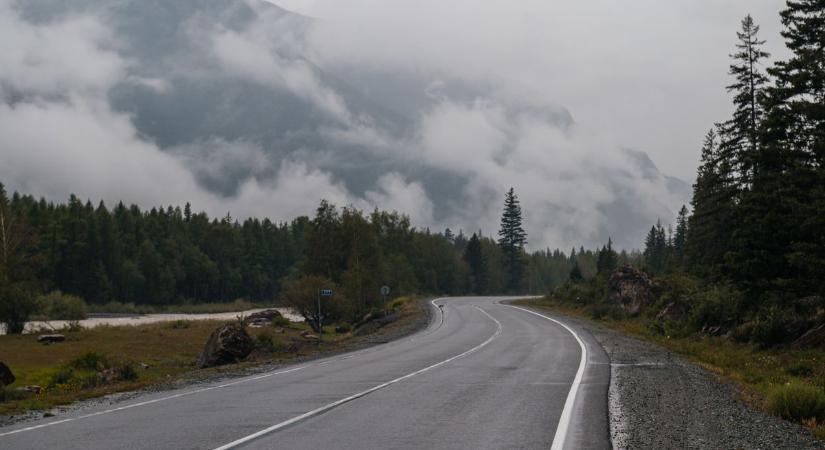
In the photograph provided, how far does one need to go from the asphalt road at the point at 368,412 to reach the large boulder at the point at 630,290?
23.8 metres

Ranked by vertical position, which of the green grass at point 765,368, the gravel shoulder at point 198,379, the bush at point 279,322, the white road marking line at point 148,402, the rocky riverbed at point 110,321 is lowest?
the rocky riverbed at point 110,321

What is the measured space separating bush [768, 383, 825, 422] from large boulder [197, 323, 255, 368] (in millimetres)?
20056

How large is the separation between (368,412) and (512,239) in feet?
446

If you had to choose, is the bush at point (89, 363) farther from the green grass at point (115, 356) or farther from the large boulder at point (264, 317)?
the large boulder at point (264, 317)

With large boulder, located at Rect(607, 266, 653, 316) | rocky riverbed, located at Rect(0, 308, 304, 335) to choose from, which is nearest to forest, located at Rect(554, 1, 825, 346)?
large boulder, located at Rect(607, 266, 653, 316)

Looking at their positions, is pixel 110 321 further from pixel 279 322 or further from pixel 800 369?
pixel 800 369

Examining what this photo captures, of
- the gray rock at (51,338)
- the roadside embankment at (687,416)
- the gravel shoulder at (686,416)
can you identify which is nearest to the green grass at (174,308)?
the gray rock at (51,338)

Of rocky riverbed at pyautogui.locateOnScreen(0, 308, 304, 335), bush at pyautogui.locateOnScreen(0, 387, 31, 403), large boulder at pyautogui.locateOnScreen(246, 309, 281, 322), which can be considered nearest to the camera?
bush at pyautogui.locateOnScreen(0, 387, 31, 403)

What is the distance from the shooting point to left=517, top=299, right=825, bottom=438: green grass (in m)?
12.0

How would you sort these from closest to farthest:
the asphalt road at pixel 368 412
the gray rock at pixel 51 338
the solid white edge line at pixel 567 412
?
the solid white edge line at pixel 567 412, the asphalt road at pixel 368 412, the gray rock at pixel 51 338

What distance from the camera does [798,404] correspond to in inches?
469

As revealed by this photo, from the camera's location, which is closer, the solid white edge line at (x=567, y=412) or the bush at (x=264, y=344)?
the solid white edge line at (x=567, y=412)

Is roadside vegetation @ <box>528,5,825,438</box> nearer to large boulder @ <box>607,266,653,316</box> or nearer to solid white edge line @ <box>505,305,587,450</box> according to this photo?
solid white edge line @ <box>505,305,587,450</box>

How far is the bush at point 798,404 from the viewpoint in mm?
11773
